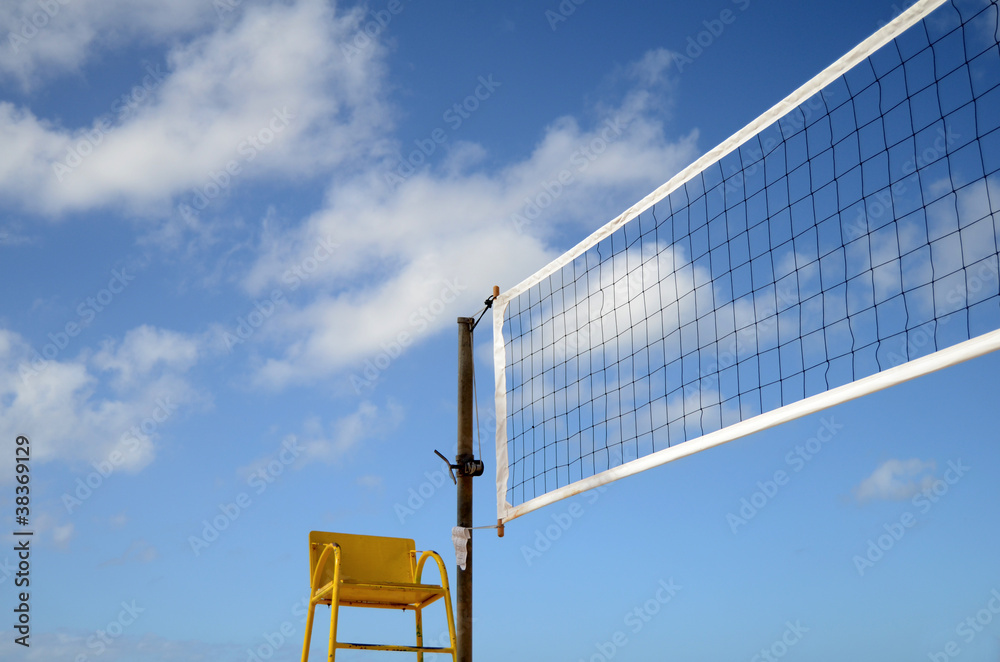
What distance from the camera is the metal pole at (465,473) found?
5.67m

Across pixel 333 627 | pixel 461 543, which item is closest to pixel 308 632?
pixel 333 627

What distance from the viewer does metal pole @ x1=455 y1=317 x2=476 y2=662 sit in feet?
18.6

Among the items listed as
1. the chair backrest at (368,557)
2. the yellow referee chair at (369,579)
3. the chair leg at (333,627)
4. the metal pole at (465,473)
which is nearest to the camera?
the chair leg at (333,627)

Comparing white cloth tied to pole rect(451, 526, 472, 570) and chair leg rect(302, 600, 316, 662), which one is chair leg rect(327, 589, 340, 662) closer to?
chair leg rect(302, 600, 316, 662)

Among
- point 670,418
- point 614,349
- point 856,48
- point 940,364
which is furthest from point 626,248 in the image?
point 940,364

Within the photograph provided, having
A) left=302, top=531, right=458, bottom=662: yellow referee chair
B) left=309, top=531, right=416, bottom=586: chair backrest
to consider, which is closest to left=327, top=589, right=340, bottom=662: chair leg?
left=302, top=531, right=458, bottom=662: yellow referee chair

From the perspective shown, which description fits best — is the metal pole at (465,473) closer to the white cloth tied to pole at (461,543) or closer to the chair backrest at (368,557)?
the white cloth tied to pole at (461,543)

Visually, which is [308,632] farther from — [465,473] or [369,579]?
[465,473]

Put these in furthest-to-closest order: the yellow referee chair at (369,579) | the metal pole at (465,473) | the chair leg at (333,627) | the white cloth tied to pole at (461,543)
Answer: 1. the white cloth tied to pole at (461,543)
2. the metal pole at (465,473)
3. the yellow referee chair at (369,579)
4. the chair leg at (333,627)

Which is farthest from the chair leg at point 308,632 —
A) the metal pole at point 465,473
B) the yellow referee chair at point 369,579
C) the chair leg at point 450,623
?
the metal pole at point 465,473

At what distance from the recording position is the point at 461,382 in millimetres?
6320

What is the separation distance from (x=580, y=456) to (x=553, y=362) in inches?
28.4

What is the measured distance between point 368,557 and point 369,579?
5.1 inches

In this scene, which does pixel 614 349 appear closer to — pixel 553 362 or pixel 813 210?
pixel 553 362
